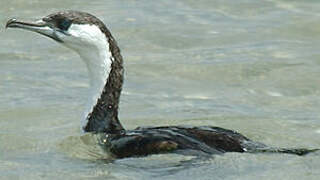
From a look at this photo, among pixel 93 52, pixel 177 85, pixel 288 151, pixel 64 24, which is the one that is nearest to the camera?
pixel 288 151

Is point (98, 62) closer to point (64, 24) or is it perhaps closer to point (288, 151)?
point (64, 24)

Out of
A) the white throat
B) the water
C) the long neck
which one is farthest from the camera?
the long neck

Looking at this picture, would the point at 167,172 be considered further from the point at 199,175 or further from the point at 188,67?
the point at 188,67

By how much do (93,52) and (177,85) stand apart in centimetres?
298

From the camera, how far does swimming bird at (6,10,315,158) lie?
30.7 feet

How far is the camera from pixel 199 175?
9078 millimetres

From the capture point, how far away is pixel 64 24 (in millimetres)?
10117

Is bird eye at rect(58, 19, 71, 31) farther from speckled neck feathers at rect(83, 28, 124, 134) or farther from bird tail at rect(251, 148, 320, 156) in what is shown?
bird tail at rect(251, 148, 320, 156)

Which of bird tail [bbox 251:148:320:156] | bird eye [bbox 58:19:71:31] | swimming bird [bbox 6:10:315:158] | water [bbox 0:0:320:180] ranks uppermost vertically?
bird eye [bbox 58:19:71:31]

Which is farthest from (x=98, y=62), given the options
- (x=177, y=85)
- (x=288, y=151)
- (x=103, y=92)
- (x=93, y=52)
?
(x=177, y=85)

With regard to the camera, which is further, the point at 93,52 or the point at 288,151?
the point at 93,52

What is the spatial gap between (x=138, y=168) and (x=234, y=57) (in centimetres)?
484

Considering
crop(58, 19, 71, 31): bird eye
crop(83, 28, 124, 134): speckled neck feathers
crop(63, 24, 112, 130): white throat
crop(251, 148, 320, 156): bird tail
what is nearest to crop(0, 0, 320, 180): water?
crop(251, 148, 320, 156): bird tail

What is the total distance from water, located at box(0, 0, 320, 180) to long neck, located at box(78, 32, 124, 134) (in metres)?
0.21
